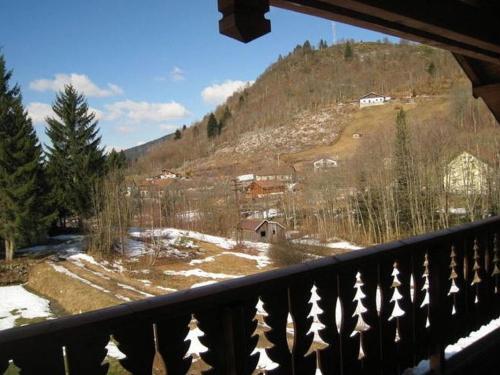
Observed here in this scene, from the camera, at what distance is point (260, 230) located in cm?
3578

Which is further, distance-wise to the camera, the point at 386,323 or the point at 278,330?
the point at 386,323

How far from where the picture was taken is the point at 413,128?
3234 cm

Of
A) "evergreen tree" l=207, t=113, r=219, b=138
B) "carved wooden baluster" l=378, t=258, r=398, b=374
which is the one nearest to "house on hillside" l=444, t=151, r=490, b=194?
"carved wooden baluster" l=378, t=258, r=398, b=374

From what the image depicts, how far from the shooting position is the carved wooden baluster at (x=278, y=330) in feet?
5.53

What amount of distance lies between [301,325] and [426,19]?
6.08 ft

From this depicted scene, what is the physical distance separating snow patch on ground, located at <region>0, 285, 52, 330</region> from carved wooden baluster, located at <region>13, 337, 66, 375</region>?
1693 centimetres

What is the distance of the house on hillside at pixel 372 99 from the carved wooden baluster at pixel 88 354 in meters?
94.8

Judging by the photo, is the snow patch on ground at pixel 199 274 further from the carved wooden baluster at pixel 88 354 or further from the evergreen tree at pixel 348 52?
the evergreen tree at pixel 348 52

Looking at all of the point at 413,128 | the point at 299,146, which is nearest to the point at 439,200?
the point at 413,128

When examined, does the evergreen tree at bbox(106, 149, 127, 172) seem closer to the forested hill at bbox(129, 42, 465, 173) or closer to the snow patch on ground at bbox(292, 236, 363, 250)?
the snow patch on ground at bbox(292, 236, 363, 250)

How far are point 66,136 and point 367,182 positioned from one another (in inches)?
→ 937

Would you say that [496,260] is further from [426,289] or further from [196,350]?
[196,350]

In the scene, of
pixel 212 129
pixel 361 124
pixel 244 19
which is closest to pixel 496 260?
pixel 244 19

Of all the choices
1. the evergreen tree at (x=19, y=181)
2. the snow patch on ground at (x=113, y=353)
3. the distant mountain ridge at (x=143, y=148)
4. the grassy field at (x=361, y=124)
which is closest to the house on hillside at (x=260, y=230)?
the evergreen tree at (x=19, y=181)
